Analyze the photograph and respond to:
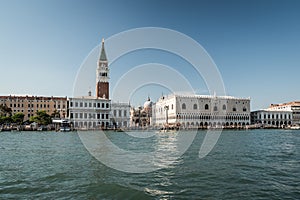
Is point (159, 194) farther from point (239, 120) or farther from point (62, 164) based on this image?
point (239, 120)

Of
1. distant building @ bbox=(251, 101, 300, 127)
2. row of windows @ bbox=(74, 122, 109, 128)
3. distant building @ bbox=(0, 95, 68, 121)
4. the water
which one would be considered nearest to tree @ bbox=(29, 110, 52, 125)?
row of windows @ bbox=(74, 122, 109, 128)

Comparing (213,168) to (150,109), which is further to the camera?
(150,109)

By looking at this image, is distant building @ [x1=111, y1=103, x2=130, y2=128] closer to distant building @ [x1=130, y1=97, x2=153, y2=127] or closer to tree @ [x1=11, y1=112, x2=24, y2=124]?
tree @ [x1=11, y1=112, x2=24, y2=124]

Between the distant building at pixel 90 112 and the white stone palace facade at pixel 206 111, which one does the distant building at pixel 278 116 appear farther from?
the distant building at pixel 90 112

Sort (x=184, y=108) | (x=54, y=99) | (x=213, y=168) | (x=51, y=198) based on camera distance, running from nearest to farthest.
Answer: (x=51, y=198)
(x=213, y=168)
(x=54, y=99)
(x=184, y=108)

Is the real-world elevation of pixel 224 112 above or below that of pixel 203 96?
below

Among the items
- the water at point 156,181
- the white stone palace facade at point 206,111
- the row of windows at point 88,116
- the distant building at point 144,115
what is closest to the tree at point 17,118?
the row of windows at point 88,116

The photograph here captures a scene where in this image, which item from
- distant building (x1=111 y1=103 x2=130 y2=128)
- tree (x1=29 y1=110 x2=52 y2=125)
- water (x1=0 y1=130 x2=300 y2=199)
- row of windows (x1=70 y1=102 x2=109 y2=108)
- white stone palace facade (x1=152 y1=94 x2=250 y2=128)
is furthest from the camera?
white stone palace facade (x1=152 y1=94 x2=250 y2=128)

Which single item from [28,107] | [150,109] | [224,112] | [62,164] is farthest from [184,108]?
[62,164]
